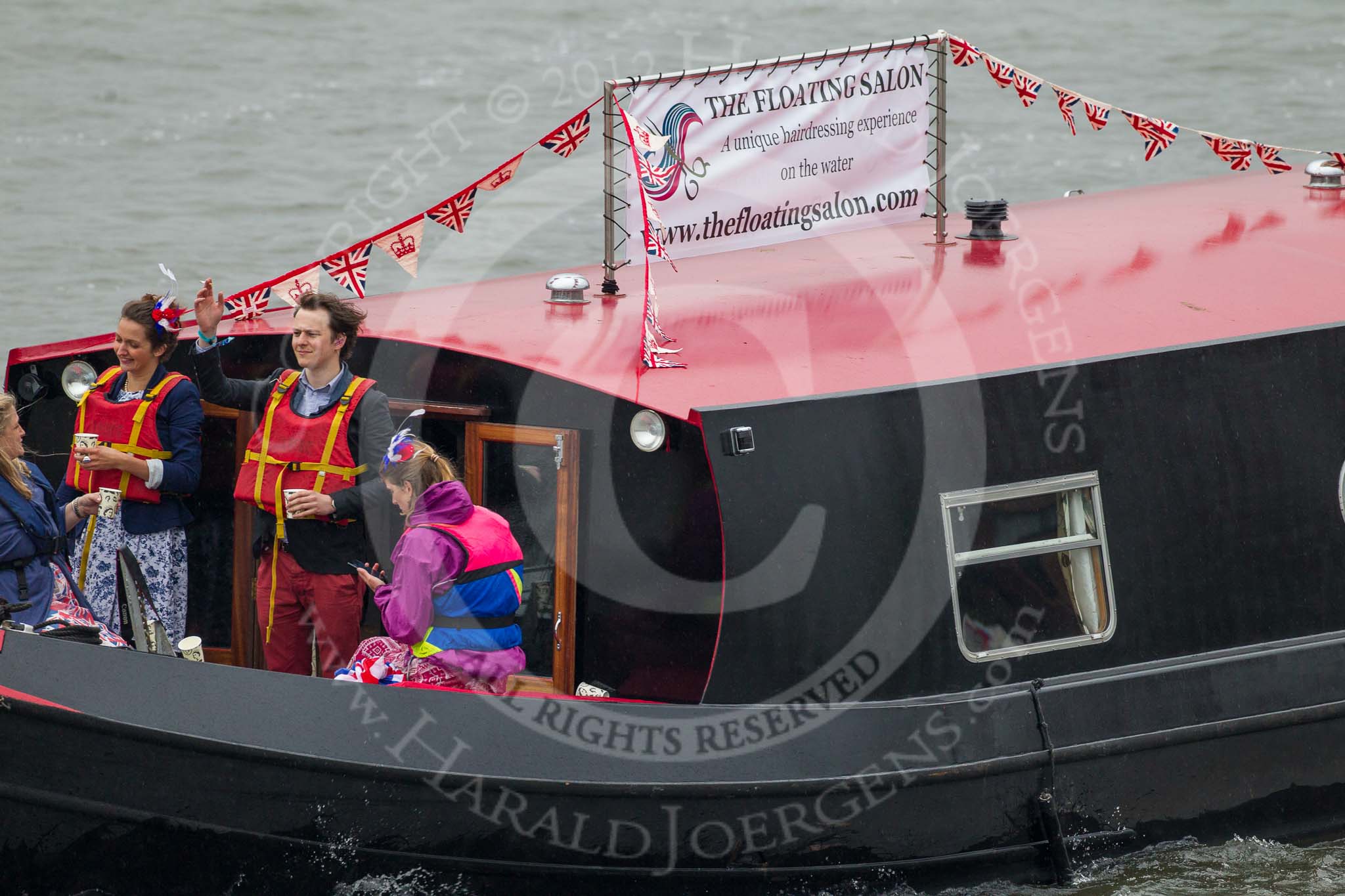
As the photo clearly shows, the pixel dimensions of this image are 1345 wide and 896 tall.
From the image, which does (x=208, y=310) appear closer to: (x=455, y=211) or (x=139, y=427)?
(x=139, y=427)

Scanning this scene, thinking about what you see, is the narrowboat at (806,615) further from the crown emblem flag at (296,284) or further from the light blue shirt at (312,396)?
the light blue shirt at (312,396)

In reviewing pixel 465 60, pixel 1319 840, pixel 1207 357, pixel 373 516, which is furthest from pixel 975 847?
pixel 465 60

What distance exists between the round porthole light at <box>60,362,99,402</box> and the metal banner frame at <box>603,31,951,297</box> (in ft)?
6.26

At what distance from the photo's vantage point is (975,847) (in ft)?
17.1

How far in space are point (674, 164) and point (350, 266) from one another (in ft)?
4.20

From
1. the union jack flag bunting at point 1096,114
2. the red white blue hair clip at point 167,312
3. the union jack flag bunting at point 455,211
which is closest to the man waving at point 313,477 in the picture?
the red white blue hair clip at point 167,312

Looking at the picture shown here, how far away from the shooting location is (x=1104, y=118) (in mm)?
7270

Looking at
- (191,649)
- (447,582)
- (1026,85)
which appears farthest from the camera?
(1026,85)

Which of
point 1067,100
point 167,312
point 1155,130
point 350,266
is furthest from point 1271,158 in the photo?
point 167,312

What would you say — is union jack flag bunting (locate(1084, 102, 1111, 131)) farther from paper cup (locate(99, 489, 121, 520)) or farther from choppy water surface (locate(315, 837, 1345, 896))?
paper cup (locate(99, 489, 121, 520))

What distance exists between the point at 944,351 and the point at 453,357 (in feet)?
5.42

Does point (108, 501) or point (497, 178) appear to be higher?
point (497, 178)

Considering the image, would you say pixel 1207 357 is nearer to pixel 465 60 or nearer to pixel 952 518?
pixel 952 518

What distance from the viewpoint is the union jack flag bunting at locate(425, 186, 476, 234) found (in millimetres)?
6031
